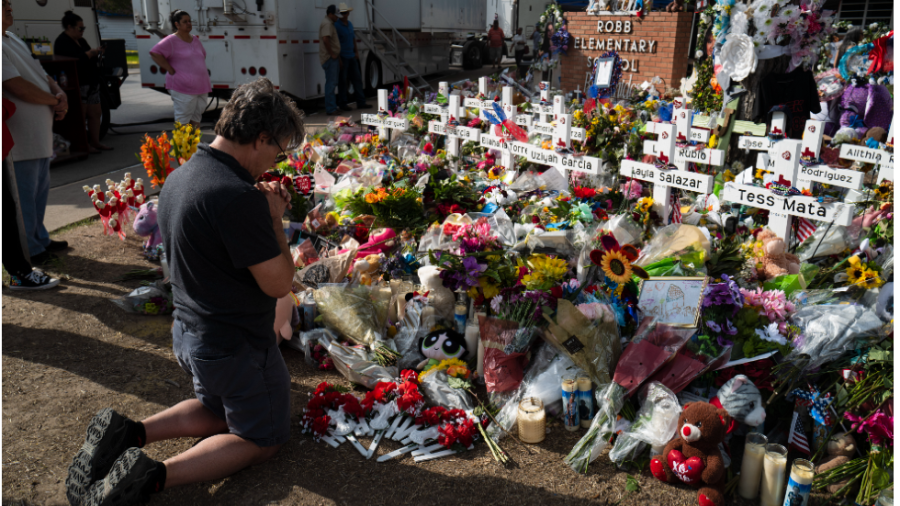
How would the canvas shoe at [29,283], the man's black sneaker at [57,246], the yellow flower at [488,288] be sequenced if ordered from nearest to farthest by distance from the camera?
the yellow flower at [488,288], the canvas shoe at [29,283], the man's black sneaker at [57,246]

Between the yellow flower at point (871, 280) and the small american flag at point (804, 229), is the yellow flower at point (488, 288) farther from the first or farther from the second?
the small american flag at point (804, 229)

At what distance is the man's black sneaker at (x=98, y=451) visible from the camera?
6.99ft

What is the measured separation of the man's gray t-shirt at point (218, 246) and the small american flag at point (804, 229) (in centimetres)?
307

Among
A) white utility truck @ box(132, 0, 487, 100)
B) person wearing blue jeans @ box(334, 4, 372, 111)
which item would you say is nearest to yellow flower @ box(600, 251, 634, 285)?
white utility truck @ box(132, 0, 487, 100)

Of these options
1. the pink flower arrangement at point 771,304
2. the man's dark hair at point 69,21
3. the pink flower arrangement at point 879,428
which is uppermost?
the man's dark hair at point 69,21

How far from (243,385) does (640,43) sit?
401 inches

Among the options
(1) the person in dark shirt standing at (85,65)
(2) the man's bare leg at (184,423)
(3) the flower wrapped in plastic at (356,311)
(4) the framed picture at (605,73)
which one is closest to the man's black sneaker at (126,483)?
(2) the man's bare leg at (184,423)

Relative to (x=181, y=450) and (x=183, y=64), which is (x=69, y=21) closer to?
(x=183, y=64)

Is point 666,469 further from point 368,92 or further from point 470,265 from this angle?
point 368,92

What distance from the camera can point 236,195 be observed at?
6.59ft

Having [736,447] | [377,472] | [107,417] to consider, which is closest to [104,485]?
[107,417]

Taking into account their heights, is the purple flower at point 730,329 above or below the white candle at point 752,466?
above

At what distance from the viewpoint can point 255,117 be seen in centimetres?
212

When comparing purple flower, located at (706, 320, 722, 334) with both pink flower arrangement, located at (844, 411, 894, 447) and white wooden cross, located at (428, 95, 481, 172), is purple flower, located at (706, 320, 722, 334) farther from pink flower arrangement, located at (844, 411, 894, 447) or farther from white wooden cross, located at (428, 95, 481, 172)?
white wooden cross, located at (428, 95, 481, 172)
